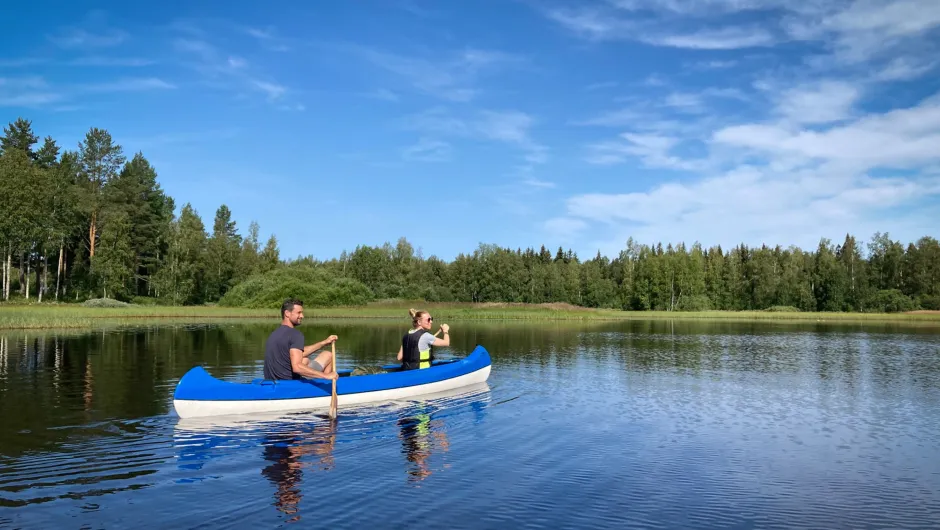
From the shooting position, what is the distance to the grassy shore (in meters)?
43.3

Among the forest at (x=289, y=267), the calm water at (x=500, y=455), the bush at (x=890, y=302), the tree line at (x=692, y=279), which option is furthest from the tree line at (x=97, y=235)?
the bush at (x=890, y=302)

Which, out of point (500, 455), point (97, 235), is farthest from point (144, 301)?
point (500, 455)

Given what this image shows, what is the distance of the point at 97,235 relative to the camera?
253 ft

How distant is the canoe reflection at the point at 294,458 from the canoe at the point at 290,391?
4.28ft

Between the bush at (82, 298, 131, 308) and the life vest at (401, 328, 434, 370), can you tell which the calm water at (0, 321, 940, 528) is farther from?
the bush at (82, 298, 131, 308)

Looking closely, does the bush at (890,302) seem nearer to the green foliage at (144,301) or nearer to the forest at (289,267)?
the forest at (289,267)

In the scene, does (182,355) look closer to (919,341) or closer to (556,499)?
(556,499)

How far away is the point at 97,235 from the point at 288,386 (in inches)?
2899

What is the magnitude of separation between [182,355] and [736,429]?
21570 millimetres

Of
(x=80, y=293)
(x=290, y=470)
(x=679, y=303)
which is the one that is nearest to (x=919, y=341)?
(x=290, y=470)

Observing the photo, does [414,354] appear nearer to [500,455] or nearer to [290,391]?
[290,391]

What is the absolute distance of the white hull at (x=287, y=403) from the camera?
13.7 meters

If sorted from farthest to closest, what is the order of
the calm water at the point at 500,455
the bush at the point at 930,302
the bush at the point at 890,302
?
the bush at the point at 890,302, the bush at the point at 930,302, the calm water at the point at 500,455

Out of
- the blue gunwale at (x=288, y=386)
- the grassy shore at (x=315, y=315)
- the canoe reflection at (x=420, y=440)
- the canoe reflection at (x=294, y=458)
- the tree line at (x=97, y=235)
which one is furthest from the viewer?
the tree line at (x=97, y=235)
